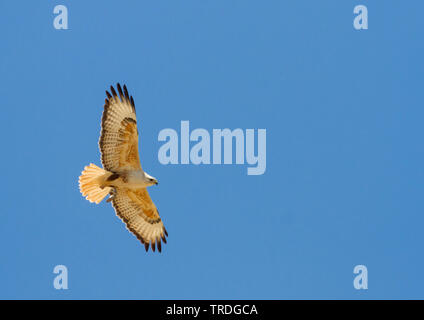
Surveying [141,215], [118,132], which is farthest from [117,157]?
[141,215]

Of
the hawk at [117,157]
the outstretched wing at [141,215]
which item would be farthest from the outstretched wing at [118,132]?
the outstretched wing at [141,215]

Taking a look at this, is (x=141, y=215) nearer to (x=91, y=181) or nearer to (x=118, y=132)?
(x=91, y=181)

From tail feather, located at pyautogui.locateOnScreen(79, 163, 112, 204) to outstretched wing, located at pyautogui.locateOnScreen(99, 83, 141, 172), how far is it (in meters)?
0.14

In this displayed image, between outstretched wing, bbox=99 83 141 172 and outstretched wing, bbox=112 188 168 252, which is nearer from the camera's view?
outstretched wing, bbox=99 83 141 172

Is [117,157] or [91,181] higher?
[117,157]

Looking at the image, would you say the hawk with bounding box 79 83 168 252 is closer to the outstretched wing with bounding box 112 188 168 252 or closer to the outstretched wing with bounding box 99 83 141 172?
the outstretched wing with bounding box 99 83 141 172

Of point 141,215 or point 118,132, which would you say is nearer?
point 118,132

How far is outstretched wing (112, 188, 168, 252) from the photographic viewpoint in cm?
1256

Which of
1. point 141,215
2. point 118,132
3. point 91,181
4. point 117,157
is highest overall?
point 118,132

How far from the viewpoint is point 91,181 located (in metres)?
11.9

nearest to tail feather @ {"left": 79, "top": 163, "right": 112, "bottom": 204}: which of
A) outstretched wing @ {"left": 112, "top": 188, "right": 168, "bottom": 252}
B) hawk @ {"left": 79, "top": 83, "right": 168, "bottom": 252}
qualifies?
hawk @ {"left": 79, "top": 83, "right": 168, "bottom": 252}

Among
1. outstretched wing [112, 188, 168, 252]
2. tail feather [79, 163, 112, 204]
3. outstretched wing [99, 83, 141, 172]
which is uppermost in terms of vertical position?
outstretched wing [99, 83, 141, 172]

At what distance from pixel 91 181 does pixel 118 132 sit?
802mm

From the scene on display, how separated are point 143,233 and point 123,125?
1.90 m
